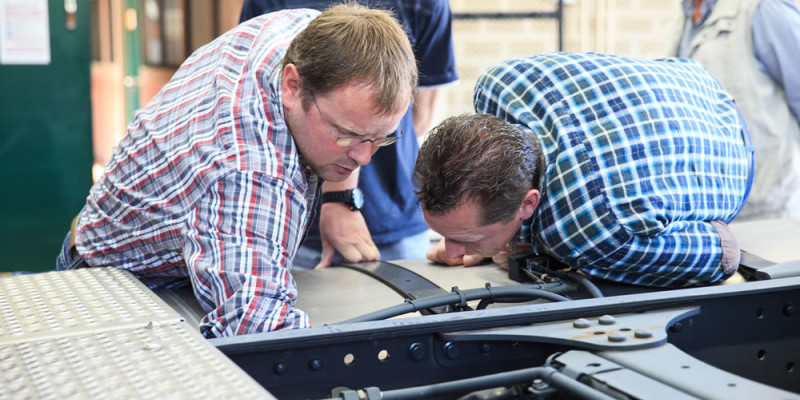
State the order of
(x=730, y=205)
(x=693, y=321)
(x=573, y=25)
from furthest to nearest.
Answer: (x=573, y=25) < (x=730, y=205) < (x=693, y=321)

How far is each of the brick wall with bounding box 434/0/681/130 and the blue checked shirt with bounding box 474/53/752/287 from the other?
9.43 ft

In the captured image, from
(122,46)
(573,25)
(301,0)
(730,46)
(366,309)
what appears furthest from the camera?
(122,46)

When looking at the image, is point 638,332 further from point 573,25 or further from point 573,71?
point 573,25

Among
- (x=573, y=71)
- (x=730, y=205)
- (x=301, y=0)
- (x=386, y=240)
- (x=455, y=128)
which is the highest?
(x=301, y=0)

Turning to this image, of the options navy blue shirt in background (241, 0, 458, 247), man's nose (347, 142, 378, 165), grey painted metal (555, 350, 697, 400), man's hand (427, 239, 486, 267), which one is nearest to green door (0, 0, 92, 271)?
navy blue shirt in background (241, 0, 458, 247)

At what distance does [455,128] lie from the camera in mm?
1785

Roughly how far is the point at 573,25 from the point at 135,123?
361 centimetres

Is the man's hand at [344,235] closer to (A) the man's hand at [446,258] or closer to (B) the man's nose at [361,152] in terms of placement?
(A) the man's hand at [446,258]

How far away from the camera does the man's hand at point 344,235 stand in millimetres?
2039

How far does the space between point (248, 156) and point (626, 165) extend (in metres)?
0.82

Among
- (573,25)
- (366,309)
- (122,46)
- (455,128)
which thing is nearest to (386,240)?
(455,128)

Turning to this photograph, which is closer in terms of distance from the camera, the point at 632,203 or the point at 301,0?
the point at 632,203

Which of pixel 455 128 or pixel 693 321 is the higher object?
pixel 455 128

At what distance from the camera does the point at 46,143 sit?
386cm
